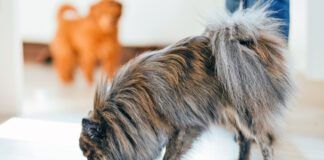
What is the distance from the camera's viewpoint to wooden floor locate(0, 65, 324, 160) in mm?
1766

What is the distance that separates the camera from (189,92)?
4.34 feet

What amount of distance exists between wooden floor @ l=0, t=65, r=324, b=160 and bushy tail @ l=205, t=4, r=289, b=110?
0.61 ft

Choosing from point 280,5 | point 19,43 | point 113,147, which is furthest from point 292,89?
point 19,43

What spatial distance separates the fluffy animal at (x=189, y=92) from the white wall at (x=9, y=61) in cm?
105

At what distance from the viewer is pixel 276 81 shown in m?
1.37

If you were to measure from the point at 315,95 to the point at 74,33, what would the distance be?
123cm

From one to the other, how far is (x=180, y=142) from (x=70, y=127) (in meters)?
0.88

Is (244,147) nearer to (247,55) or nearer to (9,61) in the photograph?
(247,55)

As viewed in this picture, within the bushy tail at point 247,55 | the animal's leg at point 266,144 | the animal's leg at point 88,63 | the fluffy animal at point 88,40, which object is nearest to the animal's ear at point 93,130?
the bushy tail at point 247,55

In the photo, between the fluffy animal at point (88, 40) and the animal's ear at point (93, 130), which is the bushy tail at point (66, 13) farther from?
the animal's ear at point (93, 130)

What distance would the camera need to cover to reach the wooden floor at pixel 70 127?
1.77 m

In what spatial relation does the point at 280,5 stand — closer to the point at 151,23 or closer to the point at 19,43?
the point at 151,23

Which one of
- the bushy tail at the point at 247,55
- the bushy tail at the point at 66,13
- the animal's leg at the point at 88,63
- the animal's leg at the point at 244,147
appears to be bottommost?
the animal's leg at the point at 244,147

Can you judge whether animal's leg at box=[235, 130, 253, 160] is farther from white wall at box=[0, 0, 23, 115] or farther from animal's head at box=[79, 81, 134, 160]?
white wall at box=[0, 0, 23, 115]
